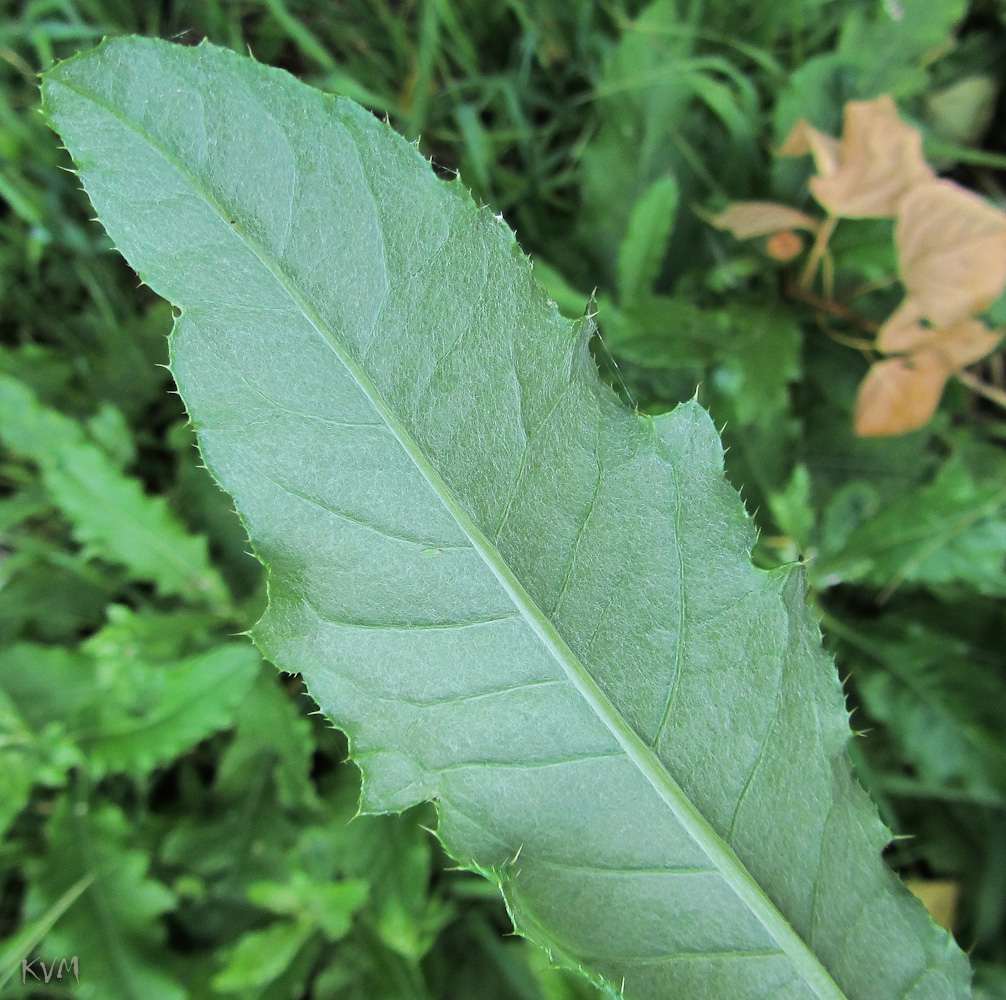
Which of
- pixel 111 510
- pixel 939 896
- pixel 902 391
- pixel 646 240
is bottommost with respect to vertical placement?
pixel 939 896

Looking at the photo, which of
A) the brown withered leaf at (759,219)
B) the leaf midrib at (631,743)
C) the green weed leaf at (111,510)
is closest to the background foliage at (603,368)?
the green weed leaf at (111,510)

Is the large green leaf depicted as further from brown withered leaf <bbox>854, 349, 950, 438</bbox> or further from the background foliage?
brown withered leaf <bbox>854, 349, 950, 438</bbox>

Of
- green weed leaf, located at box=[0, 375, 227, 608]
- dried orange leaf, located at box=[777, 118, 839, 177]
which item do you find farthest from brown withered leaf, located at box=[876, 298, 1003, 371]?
green weed leaf, located at box=[0, 375, 227, 608]

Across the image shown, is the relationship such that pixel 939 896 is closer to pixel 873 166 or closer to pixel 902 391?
pixel 902 391

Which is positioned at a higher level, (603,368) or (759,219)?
(759,219)

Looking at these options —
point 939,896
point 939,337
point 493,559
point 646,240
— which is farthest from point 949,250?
point 939,896

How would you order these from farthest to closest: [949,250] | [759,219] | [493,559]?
[759,219], [949,250], [493,559]

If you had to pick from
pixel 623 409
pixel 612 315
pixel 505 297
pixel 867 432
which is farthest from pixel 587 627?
pixel 867 432
